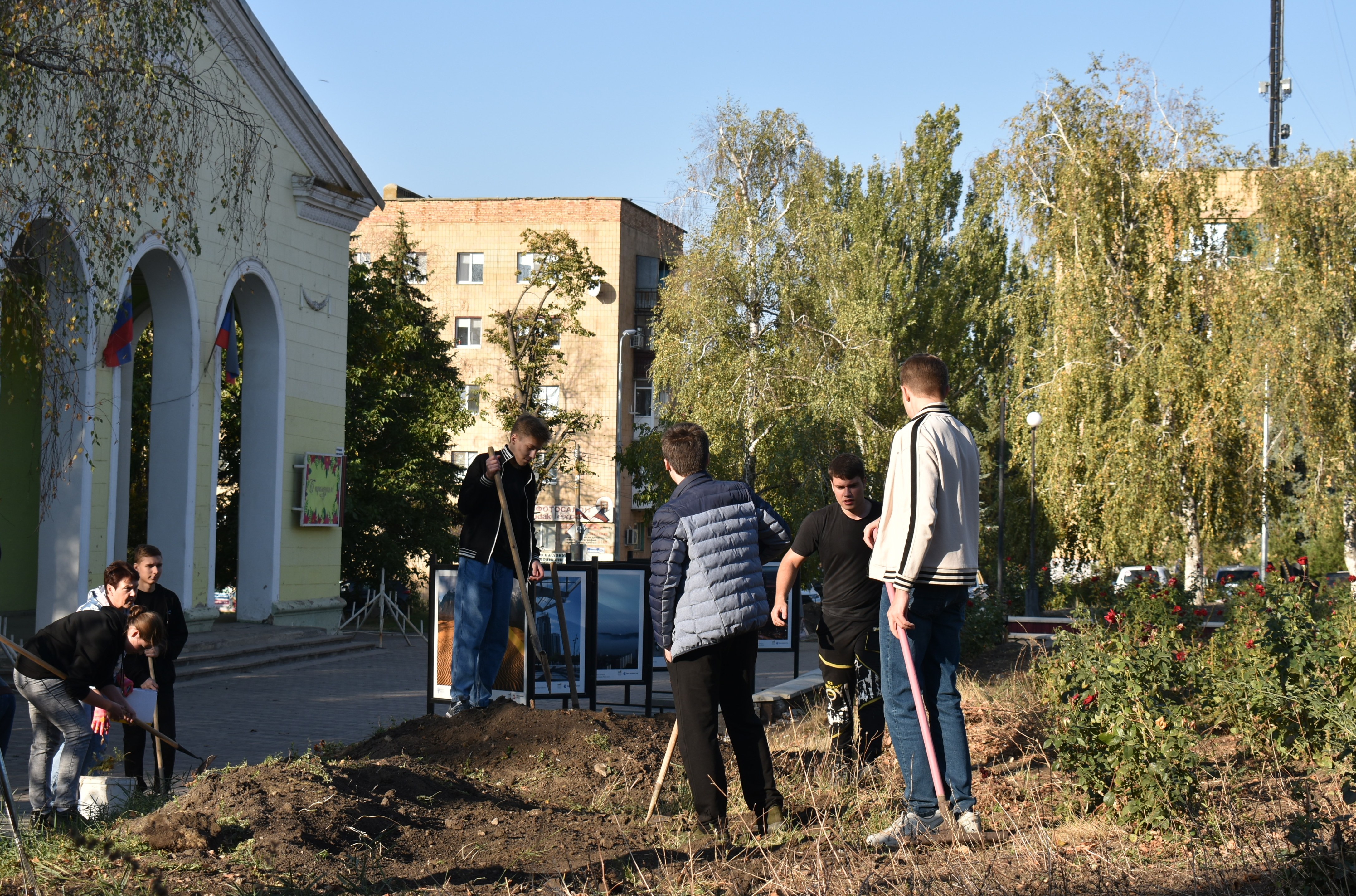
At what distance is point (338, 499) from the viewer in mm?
22203

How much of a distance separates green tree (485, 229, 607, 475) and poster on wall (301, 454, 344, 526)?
1873cm

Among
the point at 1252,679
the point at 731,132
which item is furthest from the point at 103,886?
the point at 731,132

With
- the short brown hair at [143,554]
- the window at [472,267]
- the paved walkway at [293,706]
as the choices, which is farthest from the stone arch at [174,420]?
the window at [472,267]

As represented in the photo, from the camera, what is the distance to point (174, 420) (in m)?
18.6

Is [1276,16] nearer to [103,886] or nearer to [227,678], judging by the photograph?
[227,678]

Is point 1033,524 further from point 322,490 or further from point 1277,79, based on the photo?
point 1277,79

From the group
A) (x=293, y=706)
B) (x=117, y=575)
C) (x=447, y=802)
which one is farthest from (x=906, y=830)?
(x=293, y=706)

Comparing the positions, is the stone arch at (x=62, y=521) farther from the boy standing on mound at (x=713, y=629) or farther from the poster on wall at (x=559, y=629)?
the boy standing on mound at (x=713, y=629)

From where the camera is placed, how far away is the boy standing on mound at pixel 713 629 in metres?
5.48

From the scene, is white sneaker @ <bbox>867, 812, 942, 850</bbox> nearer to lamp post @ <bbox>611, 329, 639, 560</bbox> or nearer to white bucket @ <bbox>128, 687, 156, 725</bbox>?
white bucket @ <bbox>128, 687, 156, 725</bbox>

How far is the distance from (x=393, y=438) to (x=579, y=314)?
1848cm

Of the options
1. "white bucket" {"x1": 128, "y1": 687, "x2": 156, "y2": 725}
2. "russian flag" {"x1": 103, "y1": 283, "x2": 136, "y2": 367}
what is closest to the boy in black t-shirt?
"white bucket" {"x1": 128, "y1": 687, "x2": 156, "y2": 725}

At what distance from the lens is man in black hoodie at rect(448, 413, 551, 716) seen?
844 centimetres

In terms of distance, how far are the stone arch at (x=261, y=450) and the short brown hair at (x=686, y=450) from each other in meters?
16.2
